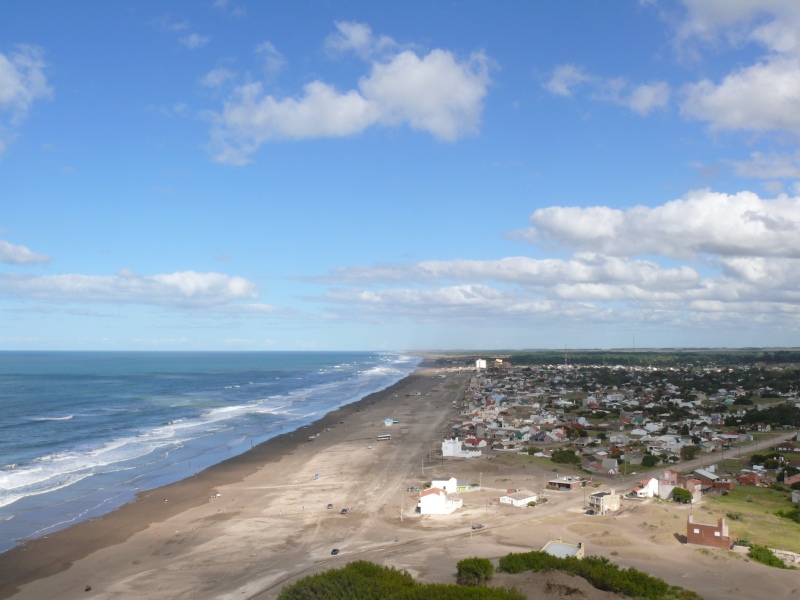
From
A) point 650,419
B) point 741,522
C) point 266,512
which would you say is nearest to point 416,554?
point 266,512

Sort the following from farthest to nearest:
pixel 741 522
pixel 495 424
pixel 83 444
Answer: pixel 495 424 → pixel 83 444 → pixel 741 522

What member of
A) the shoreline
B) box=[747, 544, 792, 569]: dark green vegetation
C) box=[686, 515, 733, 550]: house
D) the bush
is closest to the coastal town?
box=[686, 515, 733, 550]: house

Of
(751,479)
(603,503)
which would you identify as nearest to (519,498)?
(603,503)

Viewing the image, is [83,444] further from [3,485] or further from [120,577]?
[120,577]

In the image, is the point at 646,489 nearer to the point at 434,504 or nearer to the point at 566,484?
the point at 566,484

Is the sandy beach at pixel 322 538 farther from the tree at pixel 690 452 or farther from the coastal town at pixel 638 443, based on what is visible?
the tree at pixel 690 452
